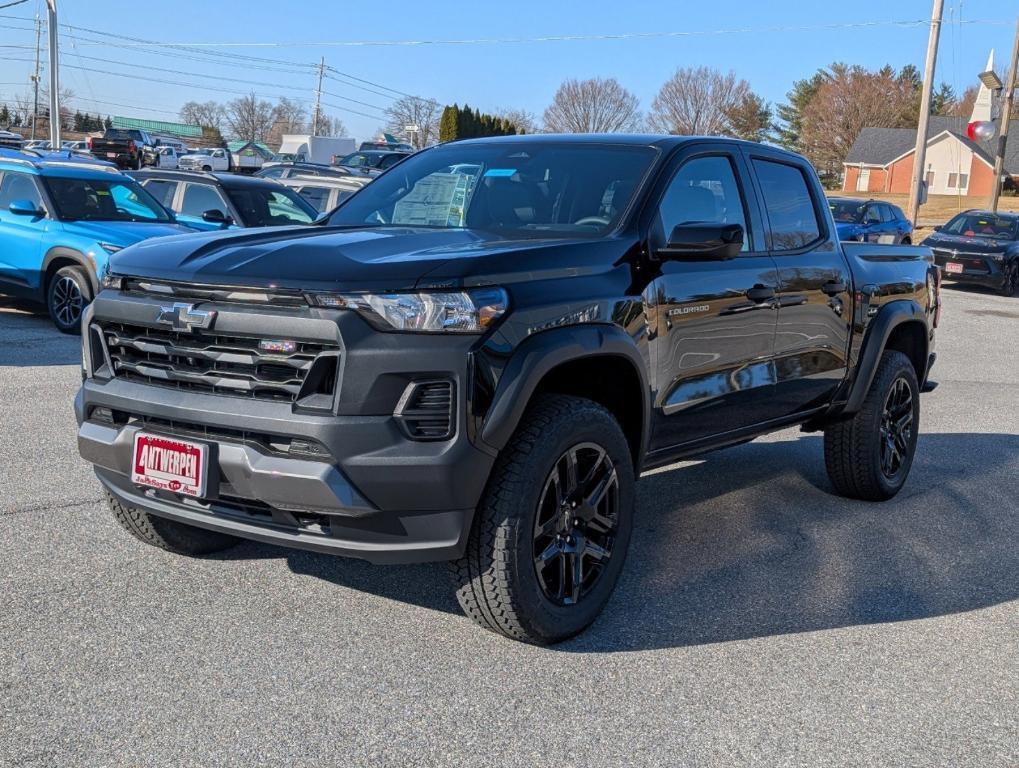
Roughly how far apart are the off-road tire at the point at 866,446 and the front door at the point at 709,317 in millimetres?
993

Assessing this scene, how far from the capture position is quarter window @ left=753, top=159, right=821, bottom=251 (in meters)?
5.58

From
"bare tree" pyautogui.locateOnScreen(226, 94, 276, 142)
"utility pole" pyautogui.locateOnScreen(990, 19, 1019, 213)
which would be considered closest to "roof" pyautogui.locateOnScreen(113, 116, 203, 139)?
"bare tree" pyautogui.locateOnScreen(226, 94, 276, 142)

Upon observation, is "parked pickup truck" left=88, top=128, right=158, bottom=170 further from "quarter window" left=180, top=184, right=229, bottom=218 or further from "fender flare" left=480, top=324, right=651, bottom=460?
"fender flare" left=480, top=324, right=651, bottom=460

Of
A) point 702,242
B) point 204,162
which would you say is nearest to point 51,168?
point 702,242

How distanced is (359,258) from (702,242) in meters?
1.41

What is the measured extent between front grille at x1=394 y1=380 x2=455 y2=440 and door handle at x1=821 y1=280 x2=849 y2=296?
2826mm

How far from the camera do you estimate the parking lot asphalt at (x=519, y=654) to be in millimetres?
3387

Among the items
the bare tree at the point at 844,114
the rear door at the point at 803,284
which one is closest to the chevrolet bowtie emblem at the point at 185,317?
the rear door at the point at 803,284

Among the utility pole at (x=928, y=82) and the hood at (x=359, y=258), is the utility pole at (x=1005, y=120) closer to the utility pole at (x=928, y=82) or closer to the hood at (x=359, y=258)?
the utility pole at (x=928, y=82)

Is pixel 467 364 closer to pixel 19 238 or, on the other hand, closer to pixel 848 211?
pixel 19 238

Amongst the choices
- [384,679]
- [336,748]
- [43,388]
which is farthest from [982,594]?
[43,388]

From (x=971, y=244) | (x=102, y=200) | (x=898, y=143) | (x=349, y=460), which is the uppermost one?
(x=898, y=143)

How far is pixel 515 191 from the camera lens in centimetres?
501

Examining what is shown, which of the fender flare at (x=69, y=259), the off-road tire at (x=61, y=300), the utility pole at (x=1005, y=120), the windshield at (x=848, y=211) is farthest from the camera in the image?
the utility pole at (x=1005, y=120)
